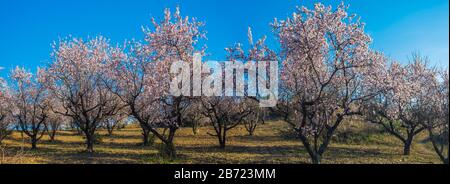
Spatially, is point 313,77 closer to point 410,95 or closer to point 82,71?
point 410,95

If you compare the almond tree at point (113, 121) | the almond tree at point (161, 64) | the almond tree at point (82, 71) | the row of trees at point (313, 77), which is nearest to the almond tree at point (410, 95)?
the row of trees at point (313, 77)

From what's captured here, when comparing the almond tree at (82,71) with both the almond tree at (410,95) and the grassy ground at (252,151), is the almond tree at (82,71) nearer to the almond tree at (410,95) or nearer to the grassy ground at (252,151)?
the grassy ground at (252,151)

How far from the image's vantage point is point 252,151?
31.6m

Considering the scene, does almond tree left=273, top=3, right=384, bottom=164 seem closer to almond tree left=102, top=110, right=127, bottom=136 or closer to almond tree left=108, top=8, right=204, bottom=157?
almond tree left=108, top=8, right=204, bottom=157

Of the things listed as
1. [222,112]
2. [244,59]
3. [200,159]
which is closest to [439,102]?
[244,59]

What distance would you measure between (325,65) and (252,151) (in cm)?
1240

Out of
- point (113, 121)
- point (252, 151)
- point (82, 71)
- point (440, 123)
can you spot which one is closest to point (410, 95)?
point (440, 123)

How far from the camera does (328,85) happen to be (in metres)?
21.5

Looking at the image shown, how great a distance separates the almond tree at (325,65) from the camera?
20.0m

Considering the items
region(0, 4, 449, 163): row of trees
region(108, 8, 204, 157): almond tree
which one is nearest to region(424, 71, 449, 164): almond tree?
region(0, 4, 449, 163): row of trees

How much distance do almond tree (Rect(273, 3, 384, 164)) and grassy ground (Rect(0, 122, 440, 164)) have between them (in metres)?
4.42
